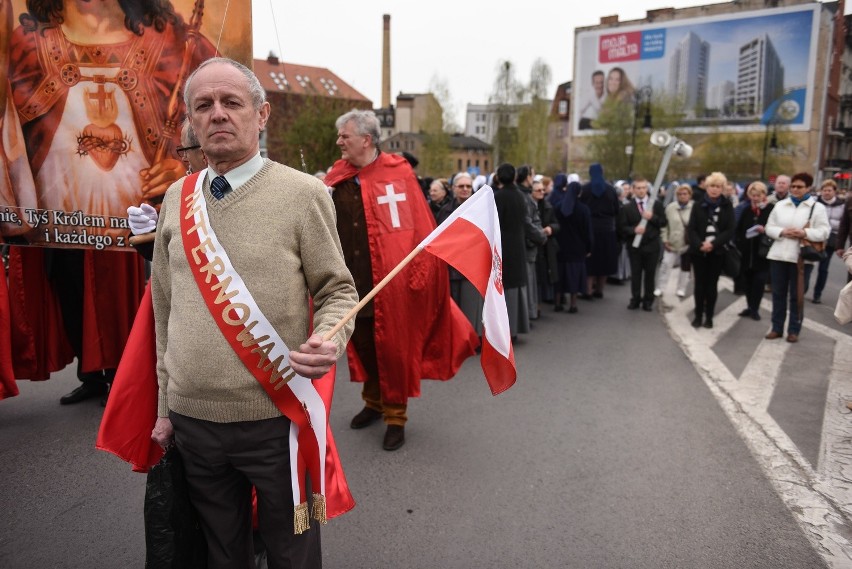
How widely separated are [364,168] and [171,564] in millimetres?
2695

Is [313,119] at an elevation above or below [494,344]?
above

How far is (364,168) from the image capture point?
4062 millimetres

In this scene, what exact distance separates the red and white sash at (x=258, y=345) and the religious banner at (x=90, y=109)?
1395 mm

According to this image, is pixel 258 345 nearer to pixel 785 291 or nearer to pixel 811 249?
pixel 811 249

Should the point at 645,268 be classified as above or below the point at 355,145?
below

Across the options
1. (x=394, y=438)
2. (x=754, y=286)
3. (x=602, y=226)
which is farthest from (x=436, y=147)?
(x=394, y=438)

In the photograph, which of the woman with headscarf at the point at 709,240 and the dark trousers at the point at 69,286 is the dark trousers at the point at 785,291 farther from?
the dark trousers at the point at 69,286

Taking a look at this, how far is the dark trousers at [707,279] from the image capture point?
319 inches

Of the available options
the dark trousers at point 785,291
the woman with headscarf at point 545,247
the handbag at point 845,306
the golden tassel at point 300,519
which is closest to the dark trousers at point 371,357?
the golden tassel at point 300,519

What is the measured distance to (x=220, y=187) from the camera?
192cm

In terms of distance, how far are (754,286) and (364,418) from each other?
657 centimetres

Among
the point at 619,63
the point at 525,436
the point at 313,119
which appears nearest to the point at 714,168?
the point at 619,63

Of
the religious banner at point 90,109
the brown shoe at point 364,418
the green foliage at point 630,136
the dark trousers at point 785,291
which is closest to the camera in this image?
the religious banner at point 90,109

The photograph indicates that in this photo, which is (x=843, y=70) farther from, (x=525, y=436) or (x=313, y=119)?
(x=525, y=436)
